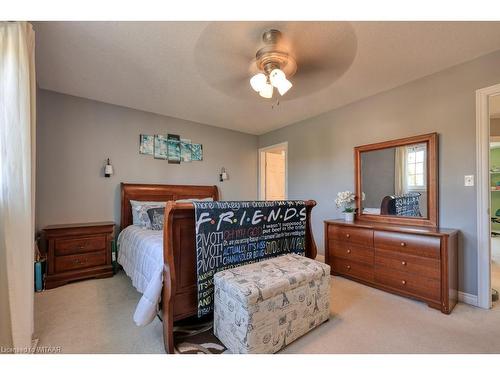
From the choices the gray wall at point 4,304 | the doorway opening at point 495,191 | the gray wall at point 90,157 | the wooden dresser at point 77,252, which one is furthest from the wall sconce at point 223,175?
the doorway opening at point 495,191

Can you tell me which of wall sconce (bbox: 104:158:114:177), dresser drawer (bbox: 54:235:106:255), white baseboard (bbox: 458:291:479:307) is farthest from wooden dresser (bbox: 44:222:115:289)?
white baseboard (bbox: 458:291:479:307)

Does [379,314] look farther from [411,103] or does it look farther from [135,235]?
[135,235]

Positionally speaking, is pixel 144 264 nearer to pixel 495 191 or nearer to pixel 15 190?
pixel 15 190

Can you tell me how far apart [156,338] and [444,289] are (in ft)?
8.18

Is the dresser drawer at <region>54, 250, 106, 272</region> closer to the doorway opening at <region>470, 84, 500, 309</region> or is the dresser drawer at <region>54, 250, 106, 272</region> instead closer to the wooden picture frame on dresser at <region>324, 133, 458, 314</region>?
the wooden picture frame on dresser at <region>324, 133, 458, 314</region>

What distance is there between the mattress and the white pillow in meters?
0.09

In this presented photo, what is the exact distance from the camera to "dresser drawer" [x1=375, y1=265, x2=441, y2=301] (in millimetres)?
2021

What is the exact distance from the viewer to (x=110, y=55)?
6.69 ft

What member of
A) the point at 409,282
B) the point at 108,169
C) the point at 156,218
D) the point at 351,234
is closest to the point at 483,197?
the point at 409,282

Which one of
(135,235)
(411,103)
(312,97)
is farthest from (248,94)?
(135,235)

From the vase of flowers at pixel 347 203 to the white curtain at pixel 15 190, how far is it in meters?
3.13

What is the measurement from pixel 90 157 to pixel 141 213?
3.57 ft

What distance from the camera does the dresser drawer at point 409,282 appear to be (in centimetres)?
202

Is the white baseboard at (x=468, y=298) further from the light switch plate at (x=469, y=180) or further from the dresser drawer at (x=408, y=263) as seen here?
the light switch plate at (x=469, y=180)
